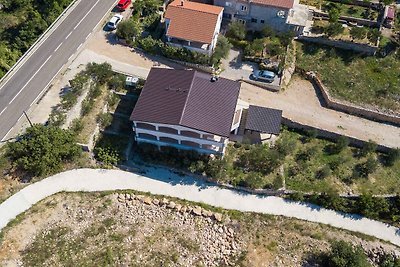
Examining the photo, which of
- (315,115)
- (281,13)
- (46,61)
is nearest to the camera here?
(315,115)

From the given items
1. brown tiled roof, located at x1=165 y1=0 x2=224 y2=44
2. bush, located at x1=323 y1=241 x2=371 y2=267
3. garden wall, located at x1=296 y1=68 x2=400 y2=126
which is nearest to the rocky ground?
bush, located at x1=323 y1=241 x2=371 y2=267

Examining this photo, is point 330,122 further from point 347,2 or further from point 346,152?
point 347,2

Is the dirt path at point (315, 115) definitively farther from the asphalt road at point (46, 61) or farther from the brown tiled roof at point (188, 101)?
the asphalt road at point (46, 61)

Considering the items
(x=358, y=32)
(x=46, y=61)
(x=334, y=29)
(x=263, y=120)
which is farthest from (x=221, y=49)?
(x=46, y=61)

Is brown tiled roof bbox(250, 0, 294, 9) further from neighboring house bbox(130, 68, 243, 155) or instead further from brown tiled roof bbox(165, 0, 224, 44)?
neighboring house bbox(130, 68, 243, 155)

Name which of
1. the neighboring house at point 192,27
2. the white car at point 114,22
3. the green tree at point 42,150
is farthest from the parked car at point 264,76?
the green tree at point 42,150

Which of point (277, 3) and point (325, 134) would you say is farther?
point (277, 3)

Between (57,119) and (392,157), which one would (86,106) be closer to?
(57,119)
